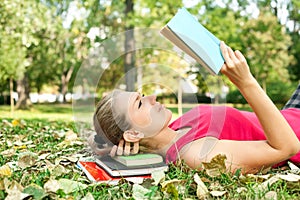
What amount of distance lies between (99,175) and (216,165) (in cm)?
53

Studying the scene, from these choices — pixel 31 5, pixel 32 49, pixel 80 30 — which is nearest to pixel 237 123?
pixel 31 5

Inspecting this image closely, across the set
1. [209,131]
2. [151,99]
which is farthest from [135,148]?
[209,131]

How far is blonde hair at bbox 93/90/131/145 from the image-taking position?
6.86 feet

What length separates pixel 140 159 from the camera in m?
2.12

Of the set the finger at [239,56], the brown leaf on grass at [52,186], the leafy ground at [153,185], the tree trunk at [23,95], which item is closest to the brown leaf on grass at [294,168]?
the leafy ground at [153,185]

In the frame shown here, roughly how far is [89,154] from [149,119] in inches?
25.8

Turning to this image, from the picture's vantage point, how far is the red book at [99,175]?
6.25 ft

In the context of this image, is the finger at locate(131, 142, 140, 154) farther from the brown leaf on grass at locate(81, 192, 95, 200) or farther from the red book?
the brown leaf on grass at locate(81, 192, 95, 200)

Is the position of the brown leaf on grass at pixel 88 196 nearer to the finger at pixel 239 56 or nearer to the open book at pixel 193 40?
the open book at pixel 193 40

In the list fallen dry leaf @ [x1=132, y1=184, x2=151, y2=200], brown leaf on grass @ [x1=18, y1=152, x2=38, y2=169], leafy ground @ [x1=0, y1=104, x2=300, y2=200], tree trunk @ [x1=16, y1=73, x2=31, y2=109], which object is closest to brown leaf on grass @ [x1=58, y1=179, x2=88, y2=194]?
leafy ground @ [x1=0, y1=104, x2=300, y2=200]

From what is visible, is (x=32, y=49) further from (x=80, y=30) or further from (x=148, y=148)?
(x=148, y=148)

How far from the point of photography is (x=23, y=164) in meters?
2.22

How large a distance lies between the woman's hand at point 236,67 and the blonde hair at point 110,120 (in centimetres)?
53

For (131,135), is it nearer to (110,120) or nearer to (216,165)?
(110,120)
